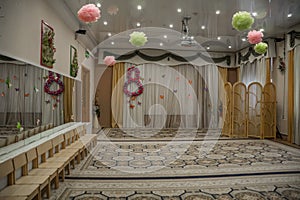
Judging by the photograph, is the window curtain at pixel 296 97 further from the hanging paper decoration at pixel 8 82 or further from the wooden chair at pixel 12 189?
the hanging paper decoration at pixel 8 82

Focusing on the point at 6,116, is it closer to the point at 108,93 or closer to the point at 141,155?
the point at 141,155

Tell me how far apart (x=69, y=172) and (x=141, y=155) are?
1.82 m

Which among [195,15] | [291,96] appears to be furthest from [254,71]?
[195,15]

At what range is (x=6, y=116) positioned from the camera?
128 inches

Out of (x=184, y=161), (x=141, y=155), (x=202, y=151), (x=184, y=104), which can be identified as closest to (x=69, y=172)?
(x=141, y=155)

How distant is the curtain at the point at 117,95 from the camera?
10048 mm

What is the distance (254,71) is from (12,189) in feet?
27.9

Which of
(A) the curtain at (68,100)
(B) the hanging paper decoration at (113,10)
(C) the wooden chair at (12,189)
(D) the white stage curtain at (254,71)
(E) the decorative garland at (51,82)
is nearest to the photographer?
(C) the wooden chair at (12,189)

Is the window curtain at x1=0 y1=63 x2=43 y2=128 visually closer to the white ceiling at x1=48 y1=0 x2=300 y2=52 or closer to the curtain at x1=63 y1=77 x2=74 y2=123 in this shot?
the curtain at x1=63 y1=77 x2=74 y2=123

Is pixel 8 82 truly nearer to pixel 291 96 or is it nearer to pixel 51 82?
pixel 51 82

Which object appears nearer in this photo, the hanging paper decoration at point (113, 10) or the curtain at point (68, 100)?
the hanging paper decoration at point (113, 10)

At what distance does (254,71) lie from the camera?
359 inches

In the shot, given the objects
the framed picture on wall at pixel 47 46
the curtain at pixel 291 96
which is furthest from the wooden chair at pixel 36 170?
the curtain at pixel 291 96

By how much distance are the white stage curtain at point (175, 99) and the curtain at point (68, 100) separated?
3.97 meters
